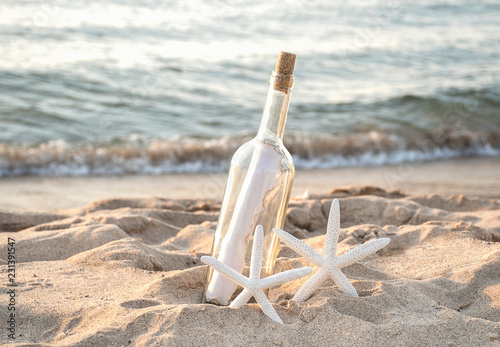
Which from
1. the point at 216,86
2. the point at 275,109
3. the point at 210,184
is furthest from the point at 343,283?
the point at 216,86

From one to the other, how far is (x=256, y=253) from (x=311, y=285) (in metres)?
0.28

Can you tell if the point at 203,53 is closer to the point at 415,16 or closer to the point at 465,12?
the point at 415,16

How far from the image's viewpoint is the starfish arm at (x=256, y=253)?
189cm

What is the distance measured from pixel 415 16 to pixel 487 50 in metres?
3.31

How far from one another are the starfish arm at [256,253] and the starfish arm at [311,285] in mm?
230

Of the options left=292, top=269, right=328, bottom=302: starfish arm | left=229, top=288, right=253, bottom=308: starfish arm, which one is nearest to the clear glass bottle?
left=229, top=288, right=253, bottom=308: starfish arm

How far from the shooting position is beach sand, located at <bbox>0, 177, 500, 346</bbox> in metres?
1.84

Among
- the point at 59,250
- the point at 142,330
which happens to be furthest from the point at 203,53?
the point at 142,330

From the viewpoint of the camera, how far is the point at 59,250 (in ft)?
8.88

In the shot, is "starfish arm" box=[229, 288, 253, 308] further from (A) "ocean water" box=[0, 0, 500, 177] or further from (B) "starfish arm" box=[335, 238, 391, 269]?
(A) "ocean water" box=[0, 0, 500, 177]

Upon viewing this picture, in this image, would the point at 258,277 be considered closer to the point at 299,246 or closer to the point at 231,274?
the point at 231,274

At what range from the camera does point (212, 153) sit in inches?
260

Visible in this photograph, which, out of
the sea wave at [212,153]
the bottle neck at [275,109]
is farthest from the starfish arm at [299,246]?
the sea wave at [212,153]

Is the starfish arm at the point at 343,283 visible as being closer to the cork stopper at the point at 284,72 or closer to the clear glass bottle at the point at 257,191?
the clear glass bottle at the point at 257,191
